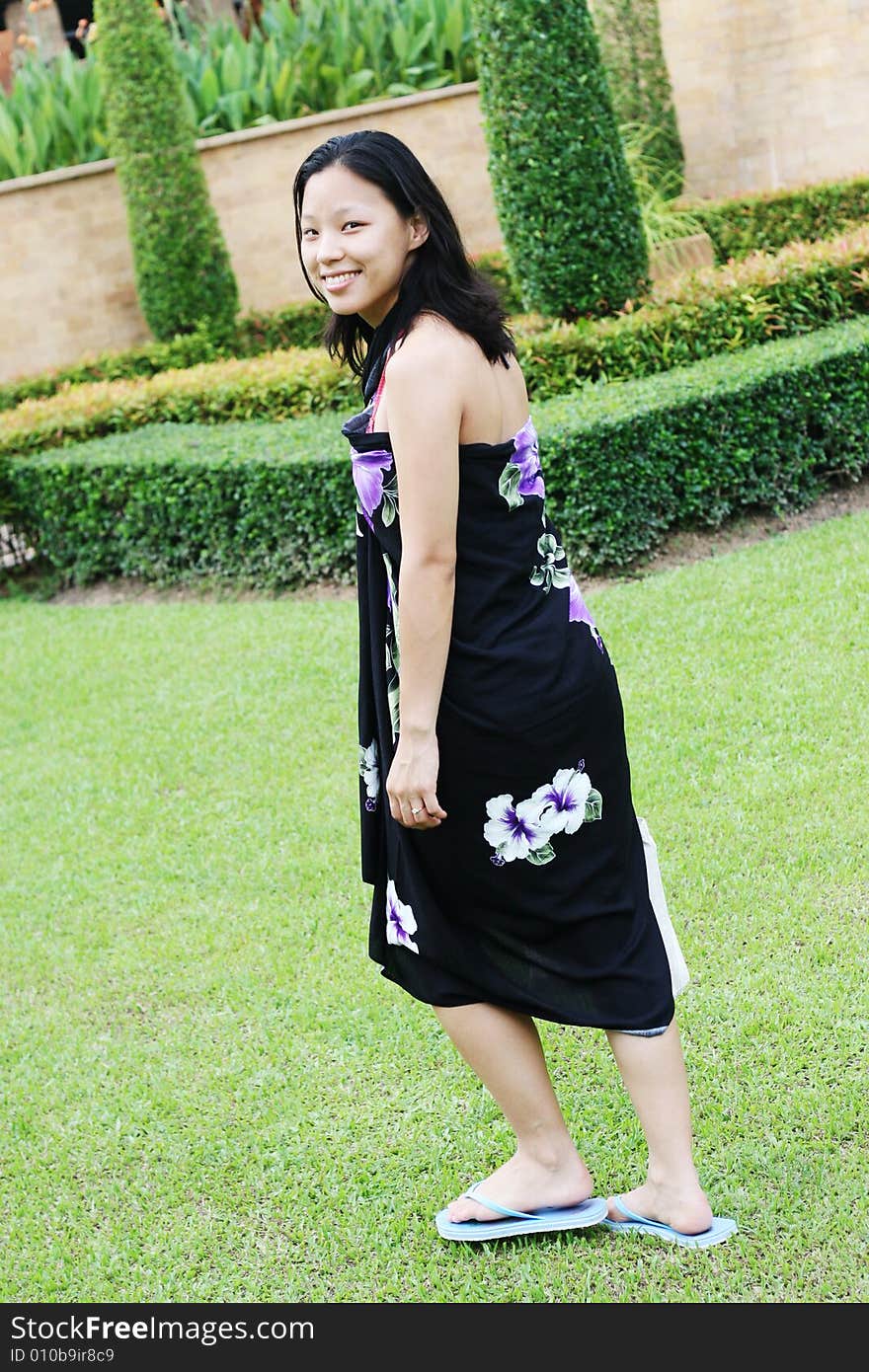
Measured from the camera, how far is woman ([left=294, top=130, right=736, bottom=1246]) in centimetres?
216

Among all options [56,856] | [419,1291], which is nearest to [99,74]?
[56,856]

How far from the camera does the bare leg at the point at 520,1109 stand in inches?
94.0

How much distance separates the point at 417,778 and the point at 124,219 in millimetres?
11943

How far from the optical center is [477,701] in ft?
7.29

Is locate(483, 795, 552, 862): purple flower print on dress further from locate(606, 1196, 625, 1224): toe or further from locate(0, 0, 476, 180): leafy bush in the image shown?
locate(0, 0, 476, 180): leafy bush

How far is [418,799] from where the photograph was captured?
2.23 m

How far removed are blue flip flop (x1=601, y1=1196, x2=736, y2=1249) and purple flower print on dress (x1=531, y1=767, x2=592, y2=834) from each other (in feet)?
2.35

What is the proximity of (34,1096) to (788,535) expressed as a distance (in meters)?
4.15

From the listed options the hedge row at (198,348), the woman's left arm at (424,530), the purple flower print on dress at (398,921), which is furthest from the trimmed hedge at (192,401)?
the woman's left arm at (424,530)

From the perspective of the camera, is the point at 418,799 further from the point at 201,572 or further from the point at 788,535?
the point at 201,572

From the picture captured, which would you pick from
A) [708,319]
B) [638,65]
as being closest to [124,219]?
[638,65]

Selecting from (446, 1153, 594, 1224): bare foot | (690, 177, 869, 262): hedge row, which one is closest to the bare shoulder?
(446, 1153, 594, 1224): bare foot

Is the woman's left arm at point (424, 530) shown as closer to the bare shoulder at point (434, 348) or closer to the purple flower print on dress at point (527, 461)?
the bare shoulder at point (434, 348)

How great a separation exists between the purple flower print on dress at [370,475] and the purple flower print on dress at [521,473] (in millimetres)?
187
